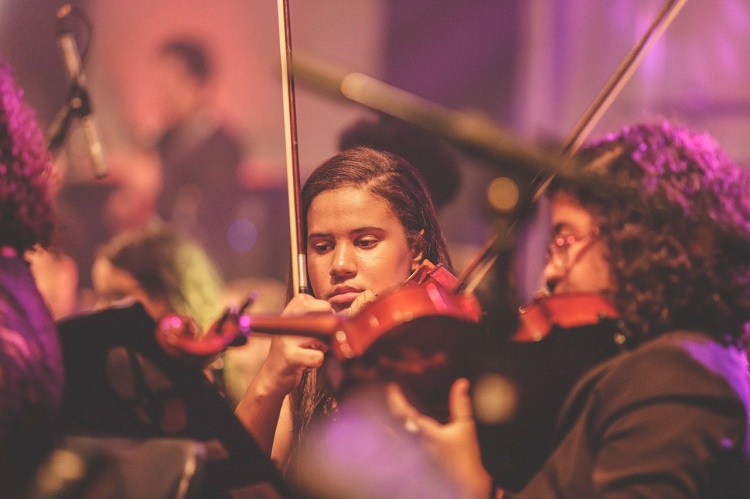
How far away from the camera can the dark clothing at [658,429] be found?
1.26 meters

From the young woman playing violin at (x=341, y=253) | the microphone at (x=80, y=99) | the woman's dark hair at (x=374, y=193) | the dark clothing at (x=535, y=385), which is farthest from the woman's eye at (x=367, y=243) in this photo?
the microphone at (x=80, y=99)

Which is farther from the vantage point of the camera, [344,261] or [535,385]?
[344,261]

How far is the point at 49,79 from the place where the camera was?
5.20m

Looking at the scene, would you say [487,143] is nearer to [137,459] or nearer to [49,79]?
[137,459]

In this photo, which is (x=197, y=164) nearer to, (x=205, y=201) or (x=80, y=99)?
(x=205, y=201)

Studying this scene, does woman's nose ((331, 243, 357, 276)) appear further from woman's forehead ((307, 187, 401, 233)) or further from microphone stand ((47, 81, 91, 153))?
microphone stand ((47, 81, 91, 153))

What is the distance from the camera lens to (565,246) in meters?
1.54

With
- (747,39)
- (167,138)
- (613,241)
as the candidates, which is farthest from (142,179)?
(613,241)

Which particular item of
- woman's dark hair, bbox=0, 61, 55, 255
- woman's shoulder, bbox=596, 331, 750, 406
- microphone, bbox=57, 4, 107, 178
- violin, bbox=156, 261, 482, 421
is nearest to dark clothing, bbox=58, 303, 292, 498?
violin, bbox=156, 261, 482, 421

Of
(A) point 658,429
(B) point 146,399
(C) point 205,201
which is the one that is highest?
(A) point 658,429

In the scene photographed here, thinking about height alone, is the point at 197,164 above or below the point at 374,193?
below

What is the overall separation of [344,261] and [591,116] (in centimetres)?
62

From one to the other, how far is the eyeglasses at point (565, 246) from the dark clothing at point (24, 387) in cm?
93

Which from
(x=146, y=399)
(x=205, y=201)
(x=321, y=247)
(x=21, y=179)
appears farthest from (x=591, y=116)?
(x=205, y=201)
